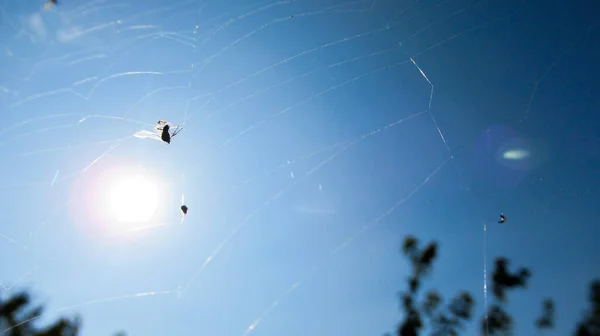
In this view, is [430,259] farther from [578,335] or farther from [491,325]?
[578,335]

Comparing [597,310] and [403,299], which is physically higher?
[403,299]

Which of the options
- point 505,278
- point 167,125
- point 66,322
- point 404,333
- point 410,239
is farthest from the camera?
point 66,322

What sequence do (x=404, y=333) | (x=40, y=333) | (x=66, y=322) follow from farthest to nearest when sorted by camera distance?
(x=66, y=322), (x=40, y=333), (x=404, y=333)

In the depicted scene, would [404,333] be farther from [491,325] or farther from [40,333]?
[40,333]

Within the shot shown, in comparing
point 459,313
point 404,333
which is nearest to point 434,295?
point 459,313

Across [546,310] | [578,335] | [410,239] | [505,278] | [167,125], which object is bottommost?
[578,335]

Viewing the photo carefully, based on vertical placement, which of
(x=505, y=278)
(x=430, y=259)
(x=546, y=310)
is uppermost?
(x=430, y=259)

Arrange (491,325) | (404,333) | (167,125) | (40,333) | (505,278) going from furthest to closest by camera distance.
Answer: (40,333)
(404,333)
(491,325)
(505,278)
(167,125)

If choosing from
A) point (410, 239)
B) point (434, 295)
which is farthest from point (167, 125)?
point (434, 295)

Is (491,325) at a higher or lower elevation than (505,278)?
lower

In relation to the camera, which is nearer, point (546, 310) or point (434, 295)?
point (546, 310)
